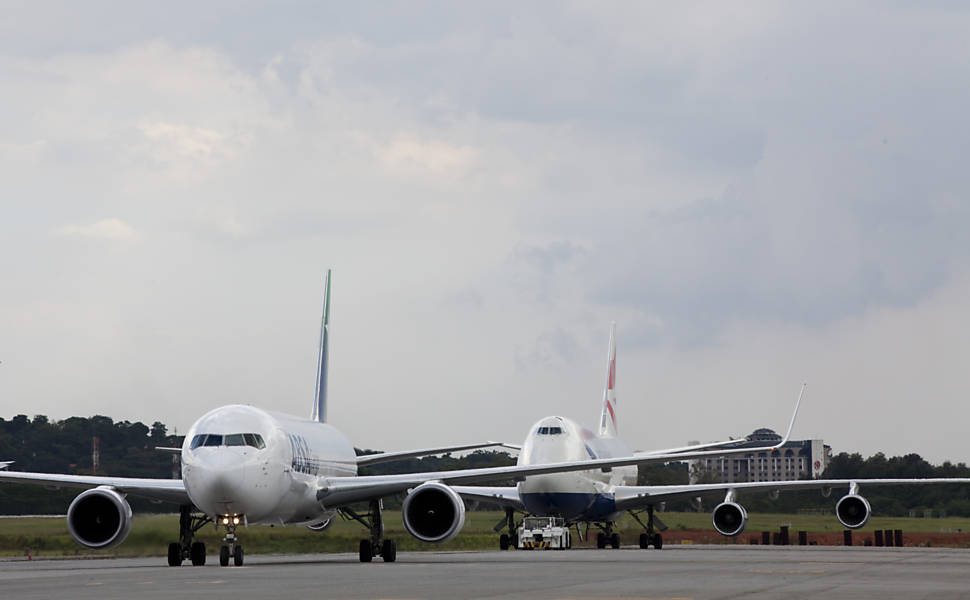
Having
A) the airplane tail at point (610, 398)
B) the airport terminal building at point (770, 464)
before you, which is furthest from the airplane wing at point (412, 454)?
the airport terminal building at point (770, 464)

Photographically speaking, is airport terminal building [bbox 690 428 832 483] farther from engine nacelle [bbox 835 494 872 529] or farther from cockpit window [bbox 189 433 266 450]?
cockpit window [bbox 189 433 266 450]

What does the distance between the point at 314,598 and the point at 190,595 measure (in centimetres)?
192

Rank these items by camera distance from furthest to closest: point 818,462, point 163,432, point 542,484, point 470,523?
1. point 818,462
2. point 163,432
3. point 470,523
4. point 542,484

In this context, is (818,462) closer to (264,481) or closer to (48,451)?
(48,451)

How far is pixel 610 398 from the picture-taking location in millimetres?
61625

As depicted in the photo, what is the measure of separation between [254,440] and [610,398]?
34.7 metres

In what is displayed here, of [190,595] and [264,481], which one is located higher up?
[264,481]

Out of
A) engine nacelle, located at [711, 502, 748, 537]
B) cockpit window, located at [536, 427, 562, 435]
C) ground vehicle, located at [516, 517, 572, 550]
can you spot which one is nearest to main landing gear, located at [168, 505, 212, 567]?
ground vehicle, located at [516, 517, 572, 550]

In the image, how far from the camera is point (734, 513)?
47.7 meters

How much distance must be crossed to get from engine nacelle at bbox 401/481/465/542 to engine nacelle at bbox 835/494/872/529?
21.7 m

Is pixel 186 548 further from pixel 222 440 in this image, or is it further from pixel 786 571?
pixel 786 571

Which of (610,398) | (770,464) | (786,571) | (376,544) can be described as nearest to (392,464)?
(610,398)

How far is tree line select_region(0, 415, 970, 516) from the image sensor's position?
6003 cm

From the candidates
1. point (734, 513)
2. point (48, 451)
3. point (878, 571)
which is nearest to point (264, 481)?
point (878, 571)
